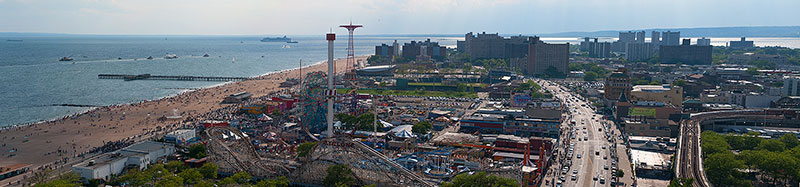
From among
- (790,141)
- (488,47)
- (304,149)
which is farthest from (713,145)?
(488,47)

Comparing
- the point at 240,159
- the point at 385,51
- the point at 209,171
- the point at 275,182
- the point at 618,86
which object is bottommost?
the point at 209,171

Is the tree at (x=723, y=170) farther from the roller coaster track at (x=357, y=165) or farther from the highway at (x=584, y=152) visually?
the roller coaster track at (x=357, y=165)

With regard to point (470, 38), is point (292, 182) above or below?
below

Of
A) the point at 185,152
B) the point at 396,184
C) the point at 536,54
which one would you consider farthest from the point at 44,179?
the point at 536,54

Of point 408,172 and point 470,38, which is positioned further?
point 470,38

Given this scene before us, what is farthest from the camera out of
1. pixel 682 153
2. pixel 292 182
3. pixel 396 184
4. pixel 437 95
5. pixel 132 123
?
pixel 437 95

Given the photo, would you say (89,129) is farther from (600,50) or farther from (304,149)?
(600,50)

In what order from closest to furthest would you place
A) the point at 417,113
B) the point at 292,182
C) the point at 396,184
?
the point at 396,184 → the point at 292,182 → the point at 417,113

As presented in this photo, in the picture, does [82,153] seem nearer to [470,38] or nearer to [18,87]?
[18,87]
